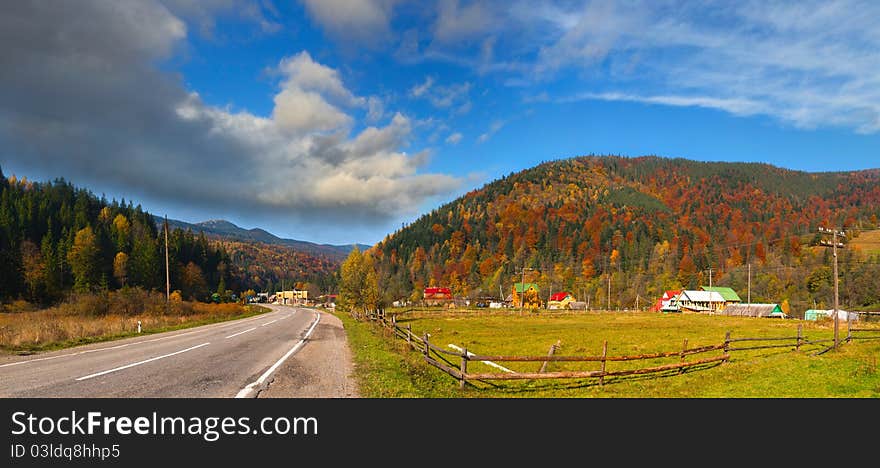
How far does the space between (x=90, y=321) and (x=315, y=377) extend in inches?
1107

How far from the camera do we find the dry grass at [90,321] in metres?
20.7

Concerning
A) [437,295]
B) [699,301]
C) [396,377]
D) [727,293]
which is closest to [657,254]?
[727,293]

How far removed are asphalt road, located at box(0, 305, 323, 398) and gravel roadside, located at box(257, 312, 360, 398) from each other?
0.38 m

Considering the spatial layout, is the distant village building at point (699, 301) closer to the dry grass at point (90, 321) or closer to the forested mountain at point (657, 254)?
the forested mountain at point (657, 254)

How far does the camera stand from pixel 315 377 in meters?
12.5

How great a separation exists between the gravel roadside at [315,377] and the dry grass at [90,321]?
39.0 feet

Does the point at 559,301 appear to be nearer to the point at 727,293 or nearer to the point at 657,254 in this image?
the point at 727,293

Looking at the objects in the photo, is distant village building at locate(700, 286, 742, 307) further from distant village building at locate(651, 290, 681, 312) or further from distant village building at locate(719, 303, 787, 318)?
distant village building at locate(719, 303, 787, 318)

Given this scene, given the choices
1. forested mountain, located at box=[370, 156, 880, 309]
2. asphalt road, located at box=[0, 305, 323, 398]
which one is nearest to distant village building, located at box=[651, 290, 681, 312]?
forested mountain, located at box=[370, 156, 880, 309]

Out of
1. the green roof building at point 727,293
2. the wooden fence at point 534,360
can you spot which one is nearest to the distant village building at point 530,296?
the green roof building at point 727,293

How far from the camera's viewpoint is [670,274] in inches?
5221
